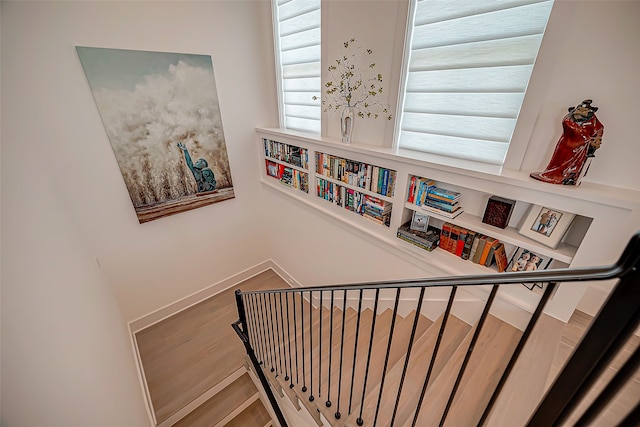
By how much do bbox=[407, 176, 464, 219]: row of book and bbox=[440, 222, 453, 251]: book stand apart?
0.13 meters

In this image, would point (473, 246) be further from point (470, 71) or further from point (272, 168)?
point (272, 168)

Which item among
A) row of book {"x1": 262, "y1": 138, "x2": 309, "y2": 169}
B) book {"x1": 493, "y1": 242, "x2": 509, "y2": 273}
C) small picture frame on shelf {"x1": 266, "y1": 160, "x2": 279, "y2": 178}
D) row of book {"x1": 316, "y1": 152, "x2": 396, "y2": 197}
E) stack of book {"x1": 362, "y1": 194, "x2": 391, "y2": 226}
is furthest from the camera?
small picture frame on shelf {"x1": 266, "y1": 160, "x2": 279, "y2": 178}

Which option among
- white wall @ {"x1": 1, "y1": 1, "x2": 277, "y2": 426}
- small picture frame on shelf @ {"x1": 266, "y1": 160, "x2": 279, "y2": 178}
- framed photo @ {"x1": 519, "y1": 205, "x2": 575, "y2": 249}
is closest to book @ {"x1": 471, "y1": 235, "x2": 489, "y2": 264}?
framed photo @ {"x1": 519, "y1": 205, "x2": 575, "y2": 249}

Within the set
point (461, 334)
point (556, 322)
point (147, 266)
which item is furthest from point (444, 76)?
point (147, 266)

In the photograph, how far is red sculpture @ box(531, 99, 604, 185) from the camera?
4.17ft

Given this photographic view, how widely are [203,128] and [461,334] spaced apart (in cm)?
342

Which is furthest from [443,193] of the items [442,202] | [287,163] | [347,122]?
[287,163]

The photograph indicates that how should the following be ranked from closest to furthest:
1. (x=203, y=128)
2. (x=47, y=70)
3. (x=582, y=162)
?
(x=582, y=162) → (x=47, y=70) → (x=203, y=128)

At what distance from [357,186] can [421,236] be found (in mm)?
756

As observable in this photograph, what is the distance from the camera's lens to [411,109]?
206 centimetres

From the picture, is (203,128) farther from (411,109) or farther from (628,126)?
(628,126)

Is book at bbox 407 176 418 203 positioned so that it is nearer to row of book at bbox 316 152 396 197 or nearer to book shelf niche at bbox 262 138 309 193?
row of book at bbox 316 152 396 197

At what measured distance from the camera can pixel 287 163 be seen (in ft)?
10.5

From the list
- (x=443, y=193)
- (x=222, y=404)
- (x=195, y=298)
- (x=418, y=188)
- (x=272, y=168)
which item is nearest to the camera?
(x=443, y=193)
